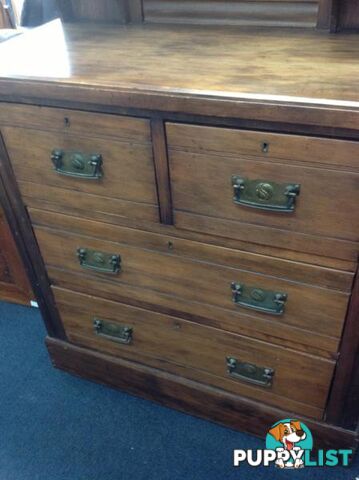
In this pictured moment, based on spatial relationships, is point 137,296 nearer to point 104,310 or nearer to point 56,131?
point 104,310

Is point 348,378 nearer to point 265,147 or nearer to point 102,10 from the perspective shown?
point 265,147

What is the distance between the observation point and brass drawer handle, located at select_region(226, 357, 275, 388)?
1099 mm

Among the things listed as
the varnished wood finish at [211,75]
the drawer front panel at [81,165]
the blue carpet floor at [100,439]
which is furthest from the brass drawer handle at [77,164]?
the blue carpet floor at [100,439]

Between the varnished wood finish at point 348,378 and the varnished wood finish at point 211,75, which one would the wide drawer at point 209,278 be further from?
the varnished wood finish at point 211,75

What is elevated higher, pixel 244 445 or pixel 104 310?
pixel 104 310

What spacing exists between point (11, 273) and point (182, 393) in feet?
2.41

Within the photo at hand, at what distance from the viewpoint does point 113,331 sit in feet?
4.09

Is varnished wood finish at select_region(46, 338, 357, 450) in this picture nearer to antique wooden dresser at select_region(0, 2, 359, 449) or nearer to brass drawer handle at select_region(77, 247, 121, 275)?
antique wooden dresser at select_region(0, 2, 359, 449)

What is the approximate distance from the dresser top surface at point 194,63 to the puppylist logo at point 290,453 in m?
0.78

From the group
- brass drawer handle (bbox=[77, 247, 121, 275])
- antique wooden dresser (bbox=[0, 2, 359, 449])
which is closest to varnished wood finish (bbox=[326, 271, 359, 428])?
antique wooden dresser (bbox=[0, 2, 359, 449])

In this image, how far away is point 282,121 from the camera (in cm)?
73

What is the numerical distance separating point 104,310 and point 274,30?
0.76 meters

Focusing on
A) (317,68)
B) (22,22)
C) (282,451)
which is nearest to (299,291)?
(317,68)

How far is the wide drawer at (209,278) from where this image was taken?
36.0 inches
